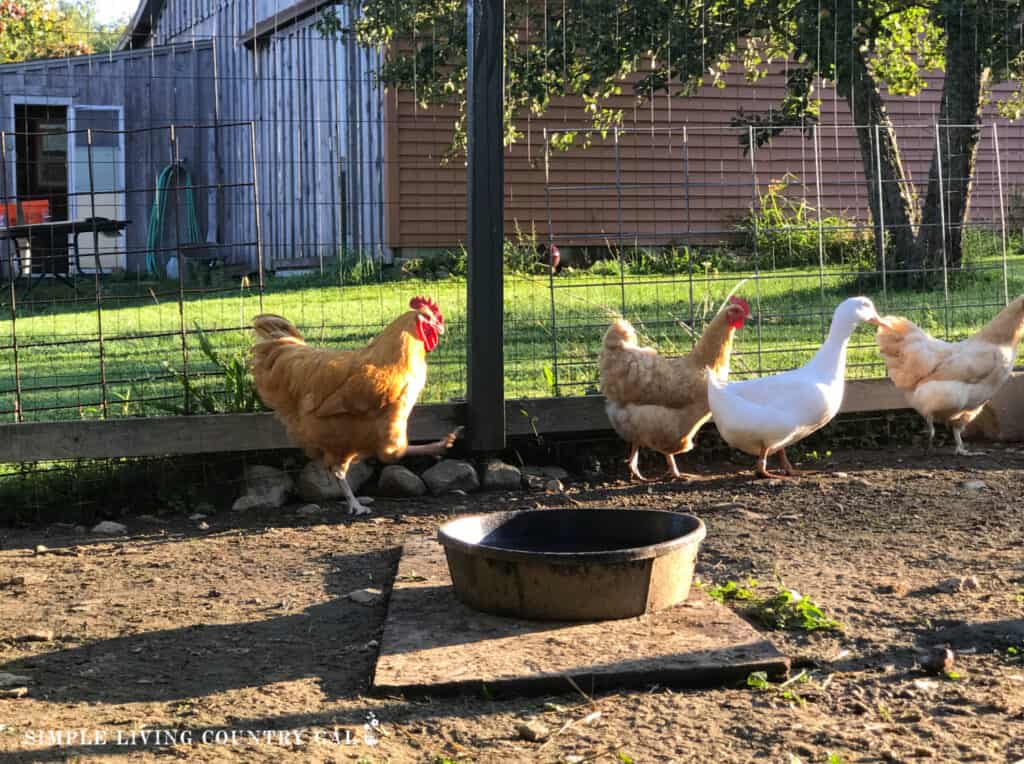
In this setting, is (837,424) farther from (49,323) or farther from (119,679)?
(49,323)

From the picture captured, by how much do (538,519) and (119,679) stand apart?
160 cm

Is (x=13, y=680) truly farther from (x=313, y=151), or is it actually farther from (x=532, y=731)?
(x=313, y=151)

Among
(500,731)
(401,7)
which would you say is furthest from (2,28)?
(500,731)

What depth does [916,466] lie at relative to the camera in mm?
6359

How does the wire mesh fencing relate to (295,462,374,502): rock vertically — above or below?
above

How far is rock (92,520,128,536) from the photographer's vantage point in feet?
17.7

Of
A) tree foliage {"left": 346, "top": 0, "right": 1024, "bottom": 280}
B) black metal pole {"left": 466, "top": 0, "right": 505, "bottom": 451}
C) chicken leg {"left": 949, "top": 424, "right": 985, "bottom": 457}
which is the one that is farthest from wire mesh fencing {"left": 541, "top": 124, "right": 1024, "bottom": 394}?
chicken leg {"left": 949, "top": 424, "right": 985, "bottom": 457}

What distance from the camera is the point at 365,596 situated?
4.29 metres

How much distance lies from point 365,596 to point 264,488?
5.80 ft

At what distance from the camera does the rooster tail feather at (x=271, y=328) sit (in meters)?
5.76

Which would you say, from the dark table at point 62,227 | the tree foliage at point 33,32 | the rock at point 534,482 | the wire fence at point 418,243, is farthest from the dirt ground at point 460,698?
the tree foliage at point 33,32

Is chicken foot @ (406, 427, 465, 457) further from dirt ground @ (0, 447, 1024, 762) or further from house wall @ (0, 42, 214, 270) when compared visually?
house wall @ (0, 42, 214, 270)

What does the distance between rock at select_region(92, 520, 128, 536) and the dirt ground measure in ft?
0.28

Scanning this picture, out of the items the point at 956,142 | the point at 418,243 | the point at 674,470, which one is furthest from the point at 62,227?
the point at 956,142
